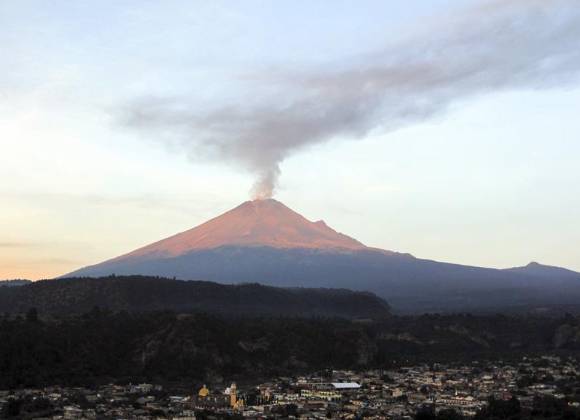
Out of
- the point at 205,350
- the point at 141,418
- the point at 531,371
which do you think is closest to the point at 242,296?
→ the point at 205,350

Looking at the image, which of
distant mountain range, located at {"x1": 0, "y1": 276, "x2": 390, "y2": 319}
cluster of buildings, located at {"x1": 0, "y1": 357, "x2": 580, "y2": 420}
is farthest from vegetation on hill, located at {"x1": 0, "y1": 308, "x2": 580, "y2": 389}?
distant mountain range, located at {"x1": 0, "y1": 276, "x2": 390, "y2": 319}

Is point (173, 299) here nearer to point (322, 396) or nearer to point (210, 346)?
point (210, 346)

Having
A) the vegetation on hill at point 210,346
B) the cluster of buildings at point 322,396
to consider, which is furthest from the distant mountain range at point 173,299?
→ the cluster of buildings at point 322,396

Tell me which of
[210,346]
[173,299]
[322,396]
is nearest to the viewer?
[322,396]

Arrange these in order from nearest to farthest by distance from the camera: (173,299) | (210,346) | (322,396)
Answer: (322,396), (210,346), (173,299)

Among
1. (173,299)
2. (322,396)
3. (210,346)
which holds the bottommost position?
(322,396)

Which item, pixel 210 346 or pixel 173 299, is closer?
pixel 210 346

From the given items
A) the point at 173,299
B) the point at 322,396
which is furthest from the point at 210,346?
the point at 173,299
